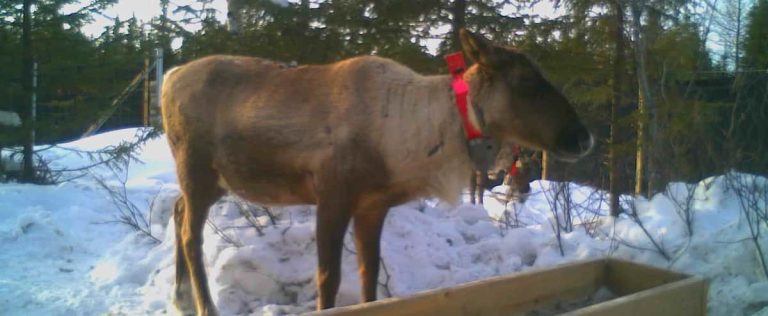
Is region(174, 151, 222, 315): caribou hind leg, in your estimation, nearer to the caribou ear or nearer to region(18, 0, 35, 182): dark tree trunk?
the caribou ear

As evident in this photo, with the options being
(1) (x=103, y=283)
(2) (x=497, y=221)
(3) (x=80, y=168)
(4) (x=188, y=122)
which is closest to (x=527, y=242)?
(2) (x=497, y=221)

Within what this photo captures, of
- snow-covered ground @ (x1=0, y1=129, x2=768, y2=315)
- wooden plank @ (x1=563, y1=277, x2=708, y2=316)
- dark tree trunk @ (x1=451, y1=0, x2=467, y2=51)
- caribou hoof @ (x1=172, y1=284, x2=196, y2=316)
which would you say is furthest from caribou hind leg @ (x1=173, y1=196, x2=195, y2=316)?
dark tree trunk @ (x1=451, y1=0, x2=467, y2=51)

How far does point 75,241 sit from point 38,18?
625 centimetres

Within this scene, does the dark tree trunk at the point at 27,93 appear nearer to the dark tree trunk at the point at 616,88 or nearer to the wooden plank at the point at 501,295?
the dark tree trunk at the point at 616,88

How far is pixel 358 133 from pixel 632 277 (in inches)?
81.6

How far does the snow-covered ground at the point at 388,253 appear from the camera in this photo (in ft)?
16.2

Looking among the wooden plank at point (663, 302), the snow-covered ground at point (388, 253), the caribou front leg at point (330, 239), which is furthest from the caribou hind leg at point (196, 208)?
the wooden plank at point (663, 302)

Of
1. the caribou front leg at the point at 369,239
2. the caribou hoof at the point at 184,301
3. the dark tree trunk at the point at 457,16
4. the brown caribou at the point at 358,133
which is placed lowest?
the caribou hoof at the point at 184,301

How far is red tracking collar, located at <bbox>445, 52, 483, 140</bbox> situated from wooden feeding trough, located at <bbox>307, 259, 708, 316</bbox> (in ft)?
2.81

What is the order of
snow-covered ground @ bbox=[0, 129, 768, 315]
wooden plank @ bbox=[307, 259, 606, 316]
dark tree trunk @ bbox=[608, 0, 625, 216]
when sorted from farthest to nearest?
1. dark tree trunk @ bbox=[608, 0, 625, 216]
2. snow-covered ground @ bbox=[0, 129, 768, 315]
3. wooden plank @ bbox=[307, 259, 606, 316]

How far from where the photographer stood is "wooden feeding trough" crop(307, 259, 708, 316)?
133 inches

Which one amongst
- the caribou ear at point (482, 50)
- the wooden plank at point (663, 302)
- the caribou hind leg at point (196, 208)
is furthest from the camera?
the caribou hind leg at point (196, 208)

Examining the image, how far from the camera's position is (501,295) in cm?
395

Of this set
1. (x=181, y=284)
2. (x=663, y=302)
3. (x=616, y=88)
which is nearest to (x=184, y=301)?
(x=181, y=284)
